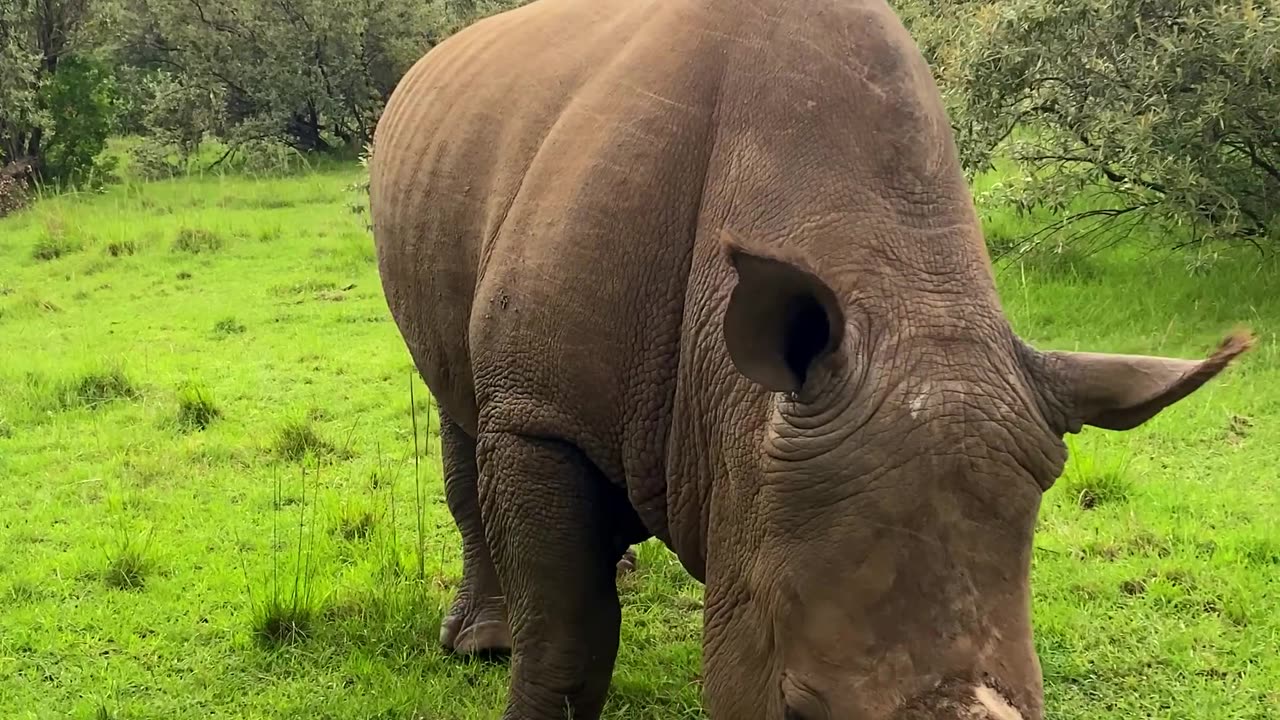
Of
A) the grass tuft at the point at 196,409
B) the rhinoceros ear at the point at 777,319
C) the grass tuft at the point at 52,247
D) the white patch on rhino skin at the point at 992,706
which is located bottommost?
the grass tuft at the point at 52,247

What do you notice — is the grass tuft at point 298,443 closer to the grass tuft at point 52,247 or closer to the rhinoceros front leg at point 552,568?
the rhinoceros front leg at point 552,568

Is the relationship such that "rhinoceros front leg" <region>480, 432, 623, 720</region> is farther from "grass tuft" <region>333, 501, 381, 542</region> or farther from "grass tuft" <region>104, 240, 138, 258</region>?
"grass tuft" <region>104, 240, 138, 258</region>

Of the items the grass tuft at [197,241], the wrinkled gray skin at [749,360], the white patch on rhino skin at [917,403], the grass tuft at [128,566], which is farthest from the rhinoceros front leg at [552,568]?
the grass tuft at [197,241]

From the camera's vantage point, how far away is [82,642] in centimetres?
427

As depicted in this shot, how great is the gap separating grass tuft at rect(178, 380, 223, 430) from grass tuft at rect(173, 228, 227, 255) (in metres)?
4.88

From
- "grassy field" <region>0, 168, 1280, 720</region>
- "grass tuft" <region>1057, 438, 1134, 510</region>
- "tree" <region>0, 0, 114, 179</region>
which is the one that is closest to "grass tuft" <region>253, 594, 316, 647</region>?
"grassy field" <region>0, 168, 1280, 720</region>

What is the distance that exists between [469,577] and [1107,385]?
2727 mm

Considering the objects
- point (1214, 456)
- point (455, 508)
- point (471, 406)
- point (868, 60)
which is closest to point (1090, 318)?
point (1214, 456)

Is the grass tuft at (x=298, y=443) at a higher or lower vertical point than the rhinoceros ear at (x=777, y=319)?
lower

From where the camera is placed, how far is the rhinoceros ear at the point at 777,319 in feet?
5.91

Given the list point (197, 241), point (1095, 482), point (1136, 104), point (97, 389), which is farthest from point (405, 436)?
point (197, 241)

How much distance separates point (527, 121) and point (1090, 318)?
5.13 meters

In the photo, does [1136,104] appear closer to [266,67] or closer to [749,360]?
[749,360]

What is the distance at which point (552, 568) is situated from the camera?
288 centimetres
